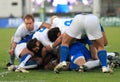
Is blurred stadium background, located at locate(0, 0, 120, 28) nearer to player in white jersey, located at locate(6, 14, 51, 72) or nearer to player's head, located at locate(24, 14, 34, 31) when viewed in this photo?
player in white jersey, located at locate(6, 14, 51, 72)

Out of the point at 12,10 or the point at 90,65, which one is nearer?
the point at 90,65

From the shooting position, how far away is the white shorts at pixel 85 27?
9.38 m

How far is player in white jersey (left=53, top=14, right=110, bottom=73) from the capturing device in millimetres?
9359

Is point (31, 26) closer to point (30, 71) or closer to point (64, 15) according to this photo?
point (30, 71)

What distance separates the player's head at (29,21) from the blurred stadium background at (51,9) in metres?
34.8

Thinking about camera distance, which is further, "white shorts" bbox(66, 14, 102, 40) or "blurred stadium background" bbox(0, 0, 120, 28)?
"blurred stadium background" bbox(0, 0, 120, 28)

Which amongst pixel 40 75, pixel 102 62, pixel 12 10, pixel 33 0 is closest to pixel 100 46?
pixel 102 62

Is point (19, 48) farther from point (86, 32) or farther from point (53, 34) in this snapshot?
point (86, 32)

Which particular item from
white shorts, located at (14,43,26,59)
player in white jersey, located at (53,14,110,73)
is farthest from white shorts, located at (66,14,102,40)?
white shorts, located at (14,43,26,59)

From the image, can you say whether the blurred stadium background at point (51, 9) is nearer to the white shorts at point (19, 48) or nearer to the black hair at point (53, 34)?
the white shorts at point (19, 48)

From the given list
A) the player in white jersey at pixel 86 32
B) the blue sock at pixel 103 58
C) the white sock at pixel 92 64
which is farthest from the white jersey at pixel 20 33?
the blue sock at pixel 103 58

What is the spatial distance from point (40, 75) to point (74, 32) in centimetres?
112

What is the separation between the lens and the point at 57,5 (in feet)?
185

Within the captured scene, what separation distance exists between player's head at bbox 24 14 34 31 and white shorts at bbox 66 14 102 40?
90 cm
